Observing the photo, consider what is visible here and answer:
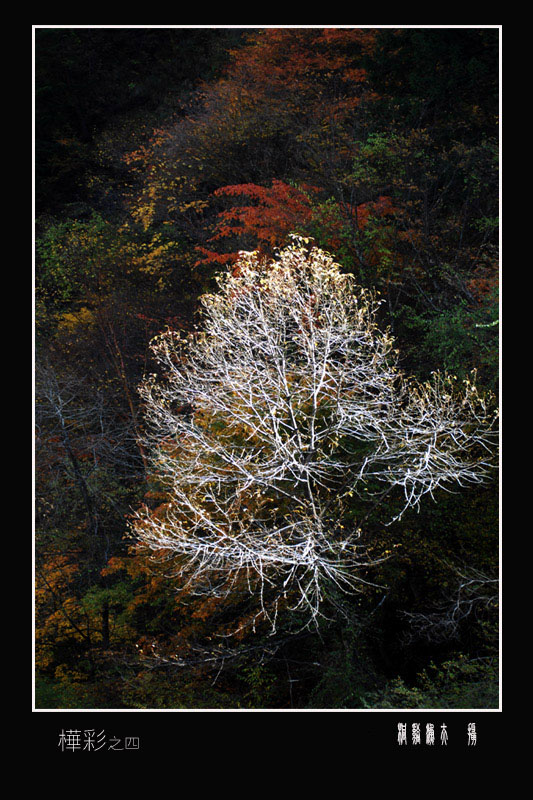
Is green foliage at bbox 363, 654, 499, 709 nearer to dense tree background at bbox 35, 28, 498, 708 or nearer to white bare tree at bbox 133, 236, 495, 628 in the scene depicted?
dense tree background at bbox 35, 28, 498, 708

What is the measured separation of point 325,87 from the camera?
1065cm

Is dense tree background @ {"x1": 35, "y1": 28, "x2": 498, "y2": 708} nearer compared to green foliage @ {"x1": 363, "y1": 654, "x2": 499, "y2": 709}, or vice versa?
green foliage @ {"x1": 363, "y1": 654, "x2": 499, "y2": 709}

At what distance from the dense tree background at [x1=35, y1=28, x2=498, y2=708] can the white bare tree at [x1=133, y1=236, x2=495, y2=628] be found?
1.87ft

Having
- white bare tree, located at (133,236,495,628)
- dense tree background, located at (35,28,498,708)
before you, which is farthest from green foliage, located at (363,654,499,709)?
white bare tree, located at (133,236,495,628)

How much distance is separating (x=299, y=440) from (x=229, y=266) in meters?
4.63

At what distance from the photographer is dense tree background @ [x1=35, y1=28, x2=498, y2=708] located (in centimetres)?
721

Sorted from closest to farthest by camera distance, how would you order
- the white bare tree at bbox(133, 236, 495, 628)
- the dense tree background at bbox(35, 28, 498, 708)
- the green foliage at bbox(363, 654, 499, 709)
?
1. the green foliage at bbox(363, 654, 499, 709)
2. the white bare tree at bbox(133, 236, 495, 628)
3. the dense tree background at bbox(35, 28, 498, 708)

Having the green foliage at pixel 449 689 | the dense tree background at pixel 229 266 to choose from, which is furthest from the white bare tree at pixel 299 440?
the green foliage at pixel 449 689

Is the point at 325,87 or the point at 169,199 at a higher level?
the point at 325,87

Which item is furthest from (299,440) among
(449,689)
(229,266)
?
(229,266)

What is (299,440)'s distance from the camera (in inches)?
252

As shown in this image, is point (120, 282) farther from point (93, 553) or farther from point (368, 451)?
point (368, 451)
